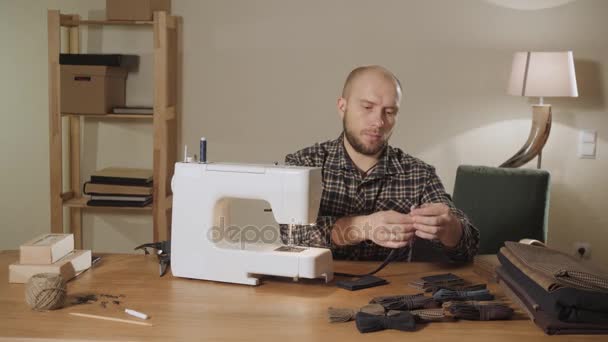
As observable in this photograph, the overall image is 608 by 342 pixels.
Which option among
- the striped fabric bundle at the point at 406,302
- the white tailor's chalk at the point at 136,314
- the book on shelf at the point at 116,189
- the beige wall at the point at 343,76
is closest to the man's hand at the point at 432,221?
the striped fabric bundle at the point at 406,302

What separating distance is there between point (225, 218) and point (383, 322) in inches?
23.1

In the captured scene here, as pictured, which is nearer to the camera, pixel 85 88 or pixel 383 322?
pixel 383 322

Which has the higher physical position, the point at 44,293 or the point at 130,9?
the point at 130,9

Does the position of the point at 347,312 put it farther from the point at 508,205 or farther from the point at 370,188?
the point at 508,205

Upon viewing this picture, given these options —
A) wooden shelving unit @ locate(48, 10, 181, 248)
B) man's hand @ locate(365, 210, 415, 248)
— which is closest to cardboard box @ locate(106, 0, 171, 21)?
wooden shelving unit @ locate(48, 10, 181, 248)

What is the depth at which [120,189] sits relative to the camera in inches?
140

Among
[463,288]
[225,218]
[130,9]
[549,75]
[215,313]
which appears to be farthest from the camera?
[130,9]

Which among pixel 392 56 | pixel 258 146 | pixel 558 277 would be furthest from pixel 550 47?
pixel 558 277

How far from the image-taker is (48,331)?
1487 mm

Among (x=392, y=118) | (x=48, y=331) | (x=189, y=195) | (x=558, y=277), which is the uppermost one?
(x=392, y=118)

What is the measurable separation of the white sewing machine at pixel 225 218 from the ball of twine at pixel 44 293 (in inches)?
13.4

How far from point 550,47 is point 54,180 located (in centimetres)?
248

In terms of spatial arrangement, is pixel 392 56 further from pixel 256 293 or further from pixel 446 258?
pixel 256 293

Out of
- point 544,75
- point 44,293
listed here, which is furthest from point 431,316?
point 544,75
